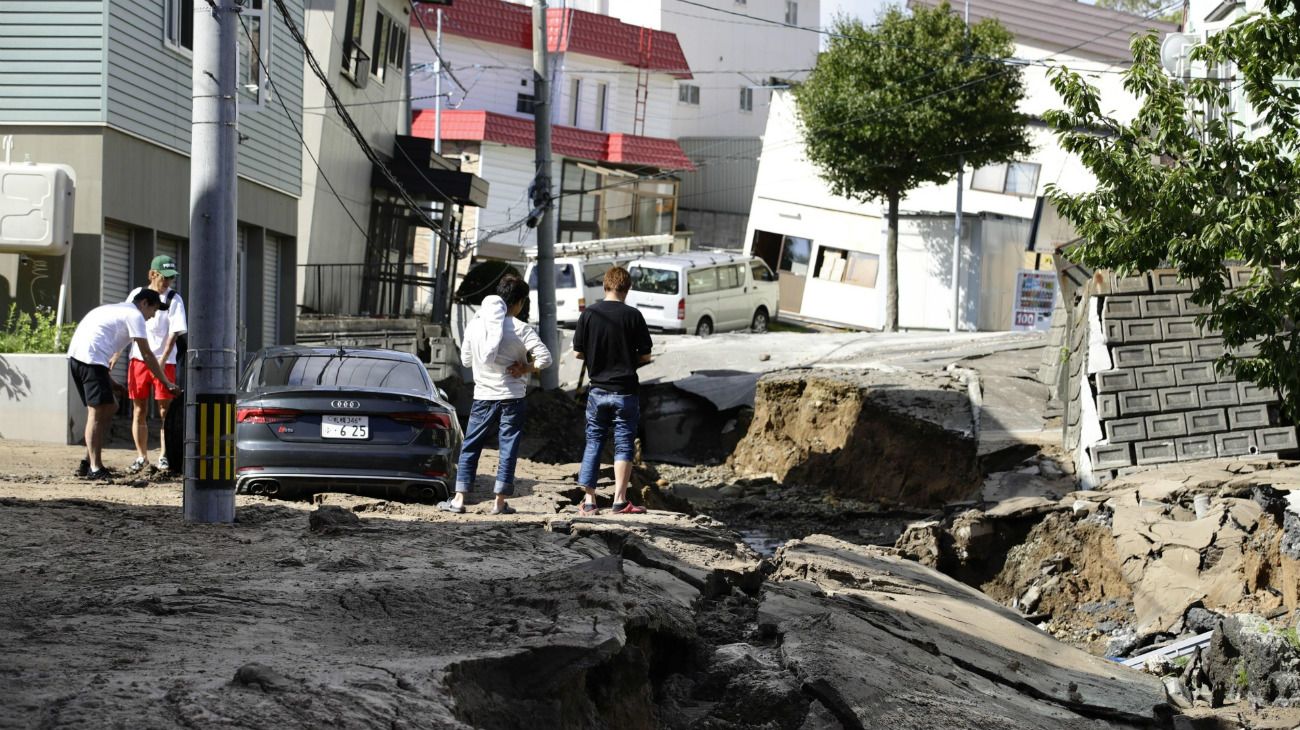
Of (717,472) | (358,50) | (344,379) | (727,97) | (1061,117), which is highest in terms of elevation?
(727,97)

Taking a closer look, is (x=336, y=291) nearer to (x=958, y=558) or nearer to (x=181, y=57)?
(x=181, y=57)

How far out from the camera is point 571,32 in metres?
46.2

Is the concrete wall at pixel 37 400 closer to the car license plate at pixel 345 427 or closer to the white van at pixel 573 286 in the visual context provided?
the car license plate at pixel 345 427

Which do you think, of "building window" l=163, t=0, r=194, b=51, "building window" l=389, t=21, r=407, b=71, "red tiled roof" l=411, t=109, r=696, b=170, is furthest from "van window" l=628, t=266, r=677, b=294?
"building window" l=163, t=0, r=194, b=51

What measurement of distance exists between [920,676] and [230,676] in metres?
3.61

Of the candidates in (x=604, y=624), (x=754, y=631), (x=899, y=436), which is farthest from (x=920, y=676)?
(x=899, y=436)

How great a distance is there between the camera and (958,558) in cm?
1306

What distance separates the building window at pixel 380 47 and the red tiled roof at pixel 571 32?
1462 cm

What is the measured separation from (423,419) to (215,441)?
2028 millimetres

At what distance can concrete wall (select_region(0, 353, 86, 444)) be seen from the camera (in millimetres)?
13969

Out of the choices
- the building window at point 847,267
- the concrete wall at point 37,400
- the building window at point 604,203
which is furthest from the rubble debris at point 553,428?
the building window at point 604,203

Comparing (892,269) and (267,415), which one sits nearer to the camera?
Result: (267,415)

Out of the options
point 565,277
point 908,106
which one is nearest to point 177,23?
point 565,277

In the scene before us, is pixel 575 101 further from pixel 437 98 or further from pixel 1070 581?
pixel 1070 581
